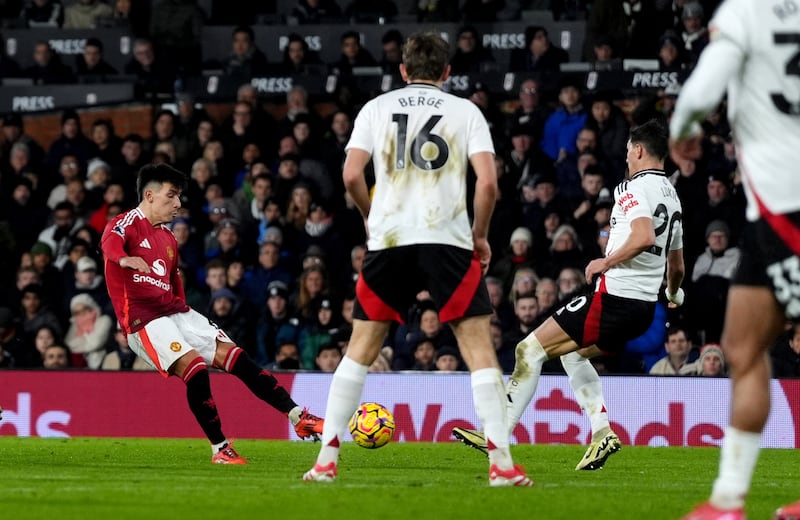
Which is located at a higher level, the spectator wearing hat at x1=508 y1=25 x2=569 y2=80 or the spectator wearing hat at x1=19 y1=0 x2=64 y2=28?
the spectator wearing hat at x1=19 y1=0 x2=64 y2=28

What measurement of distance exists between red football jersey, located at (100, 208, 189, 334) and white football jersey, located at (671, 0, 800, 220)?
18.2ft

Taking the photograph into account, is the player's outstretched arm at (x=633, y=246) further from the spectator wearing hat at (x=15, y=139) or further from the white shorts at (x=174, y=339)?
the spectator wearing hat at (x=15, y=139)

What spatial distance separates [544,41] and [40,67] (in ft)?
22.9

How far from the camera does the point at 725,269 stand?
15.1 metres

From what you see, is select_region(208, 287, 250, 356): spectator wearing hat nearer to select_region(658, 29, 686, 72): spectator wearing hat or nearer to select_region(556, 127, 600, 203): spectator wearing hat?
select_region(556, 127, 600, 203): spectator wearing hat

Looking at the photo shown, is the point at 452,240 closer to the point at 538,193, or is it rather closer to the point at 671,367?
the point at 671,367

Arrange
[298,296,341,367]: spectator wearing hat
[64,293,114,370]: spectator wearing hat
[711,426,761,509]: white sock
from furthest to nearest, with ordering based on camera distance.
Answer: [64,293,114,370]: spectator wearing hat → [298,296,341,367]: spectator wearing hat → [711,426,761,509]: white sock

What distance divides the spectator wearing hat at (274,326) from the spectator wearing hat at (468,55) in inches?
153

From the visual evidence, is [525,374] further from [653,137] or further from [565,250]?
[565,250]

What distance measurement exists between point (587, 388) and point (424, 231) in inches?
125

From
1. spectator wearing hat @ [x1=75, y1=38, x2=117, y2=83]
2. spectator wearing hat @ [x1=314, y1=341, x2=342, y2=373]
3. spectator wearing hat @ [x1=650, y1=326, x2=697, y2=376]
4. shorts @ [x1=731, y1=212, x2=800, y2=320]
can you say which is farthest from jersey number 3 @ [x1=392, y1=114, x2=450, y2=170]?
spectator wearing hat @ [x1=75, y1=38, x2=117, y2=83]

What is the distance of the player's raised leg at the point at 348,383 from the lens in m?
7.66

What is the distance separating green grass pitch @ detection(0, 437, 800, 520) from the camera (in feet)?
22.1

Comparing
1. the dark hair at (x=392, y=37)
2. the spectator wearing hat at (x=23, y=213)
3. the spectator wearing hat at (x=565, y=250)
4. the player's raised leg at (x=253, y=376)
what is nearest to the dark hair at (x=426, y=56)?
the player's raised leg at (x=253, y=376)
